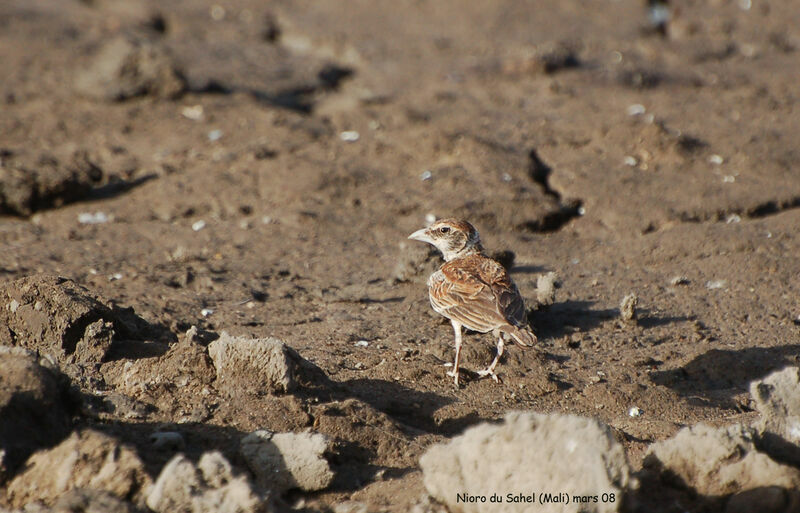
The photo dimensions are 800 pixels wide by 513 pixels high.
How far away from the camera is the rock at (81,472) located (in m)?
3.39

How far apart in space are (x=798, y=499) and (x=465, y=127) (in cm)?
661

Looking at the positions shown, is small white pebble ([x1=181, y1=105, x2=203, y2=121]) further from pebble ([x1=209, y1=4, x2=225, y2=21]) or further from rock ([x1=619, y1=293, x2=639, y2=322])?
rock ([x1=619, y1=293, x2=639, y2=322])

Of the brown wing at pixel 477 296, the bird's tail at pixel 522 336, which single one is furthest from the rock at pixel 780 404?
the brown wing at pixel 477 296

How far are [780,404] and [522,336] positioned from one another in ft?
4.44

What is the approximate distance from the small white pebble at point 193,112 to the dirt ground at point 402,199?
0.21 feet

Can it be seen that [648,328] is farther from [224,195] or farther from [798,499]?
[224,195]

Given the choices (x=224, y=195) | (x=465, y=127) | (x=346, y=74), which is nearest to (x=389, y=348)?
(x=224, y=195)

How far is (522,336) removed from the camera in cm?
483

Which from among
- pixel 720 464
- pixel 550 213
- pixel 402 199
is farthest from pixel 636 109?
pixel 720 464

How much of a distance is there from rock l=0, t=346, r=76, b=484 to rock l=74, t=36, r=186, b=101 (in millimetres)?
6876

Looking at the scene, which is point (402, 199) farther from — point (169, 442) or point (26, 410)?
point (26, 410)

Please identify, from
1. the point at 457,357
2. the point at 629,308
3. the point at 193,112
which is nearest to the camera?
the point at 457,357

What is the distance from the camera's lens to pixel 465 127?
9516mm

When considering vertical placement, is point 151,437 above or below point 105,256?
above
